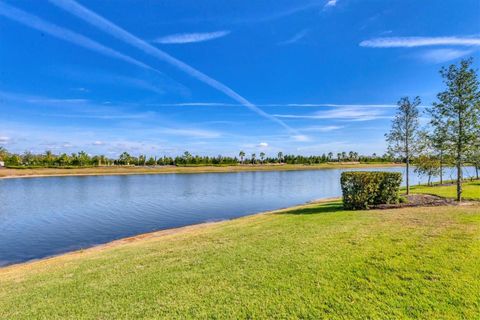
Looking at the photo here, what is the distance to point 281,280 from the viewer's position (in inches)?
197

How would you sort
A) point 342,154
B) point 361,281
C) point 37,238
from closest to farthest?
point 361,281
point 37,238
point 342,154

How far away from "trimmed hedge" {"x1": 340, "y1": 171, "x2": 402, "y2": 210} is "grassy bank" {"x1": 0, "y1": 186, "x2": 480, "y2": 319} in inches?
186

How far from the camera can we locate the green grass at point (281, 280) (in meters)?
4.14

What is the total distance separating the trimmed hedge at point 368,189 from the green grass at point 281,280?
4794 mm

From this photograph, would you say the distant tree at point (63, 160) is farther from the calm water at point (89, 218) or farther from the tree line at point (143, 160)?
the calm water at point (89, 218)

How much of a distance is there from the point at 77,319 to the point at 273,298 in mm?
2912

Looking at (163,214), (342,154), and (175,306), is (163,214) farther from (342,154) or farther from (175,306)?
(342,154)

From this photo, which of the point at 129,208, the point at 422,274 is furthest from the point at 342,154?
the point at 422,274

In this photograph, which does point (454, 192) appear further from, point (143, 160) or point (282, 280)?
point (143, 160)

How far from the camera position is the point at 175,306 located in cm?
439

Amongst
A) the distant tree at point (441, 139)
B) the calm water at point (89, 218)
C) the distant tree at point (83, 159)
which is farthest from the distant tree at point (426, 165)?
the distant tree at point (83, 159)

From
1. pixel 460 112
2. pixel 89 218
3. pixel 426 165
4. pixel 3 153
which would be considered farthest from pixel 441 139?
pixel 3 153

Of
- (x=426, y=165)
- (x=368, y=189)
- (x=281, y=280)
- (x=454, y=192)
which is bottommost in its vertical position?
(x=281, y=280)

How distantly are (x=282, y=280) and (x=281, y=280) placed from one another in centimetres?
2
